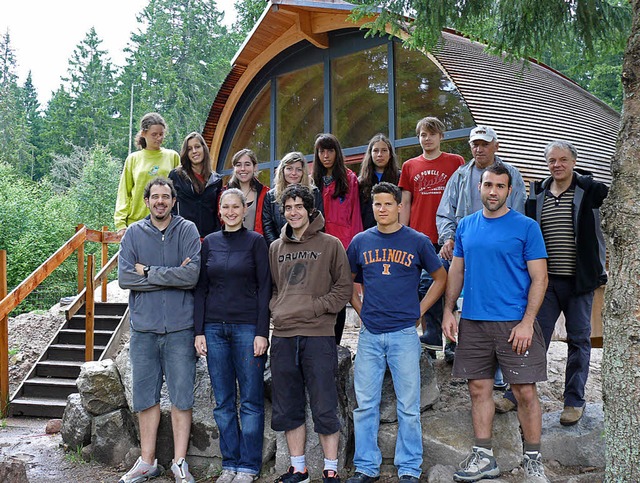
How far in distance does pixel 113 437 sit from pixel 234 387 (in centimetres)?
146

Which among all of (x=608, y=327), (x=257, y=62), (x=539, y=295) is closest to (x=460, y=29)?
(x=539, y=295)

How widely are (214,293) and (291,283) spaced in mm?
533

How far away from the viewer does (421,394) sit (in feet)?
13.8

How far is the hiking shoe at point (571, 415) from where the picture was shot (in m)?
4.15

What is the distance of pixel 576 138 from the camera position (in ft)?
28.3

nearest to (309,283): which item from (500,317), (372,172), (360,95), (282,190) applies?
(282,190)

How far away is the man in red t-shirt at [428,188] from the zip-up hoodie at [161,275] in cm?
163

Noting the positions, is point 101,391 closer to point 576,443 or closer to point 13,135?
point 576,443

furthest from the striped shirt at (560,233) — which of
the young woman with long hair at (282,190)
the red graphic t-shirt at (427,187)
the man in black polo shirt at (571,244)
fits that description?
the young woman with long hair at (282,190)

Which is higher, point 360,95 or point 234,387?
point 360,95

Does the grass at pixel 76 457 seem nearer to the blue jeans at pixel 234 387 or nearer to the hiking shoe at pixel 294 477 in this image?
the blue jeans at pixel 234 387

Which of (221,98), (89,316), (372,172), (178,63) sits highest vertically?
(178,63)

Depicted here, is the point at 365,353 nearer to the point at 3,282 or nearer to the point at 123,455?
the point at 123,455

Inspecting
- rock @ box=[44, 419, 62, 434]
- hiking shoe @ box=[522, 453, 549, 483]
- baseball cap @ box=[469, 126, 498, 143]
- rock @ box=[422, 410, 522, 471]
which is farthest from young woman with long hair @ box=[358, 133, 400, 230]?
rock @ box=[44, 419, 62, 434]
